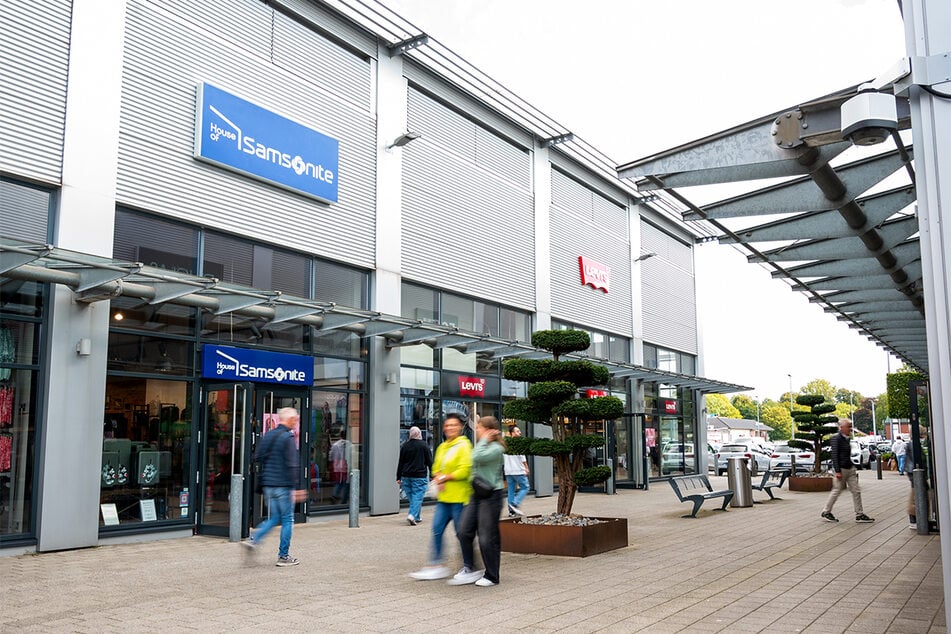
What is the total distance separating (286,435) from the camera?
9141 millimetres

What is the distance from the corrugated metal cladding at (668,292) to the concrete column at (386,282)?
13384 mm

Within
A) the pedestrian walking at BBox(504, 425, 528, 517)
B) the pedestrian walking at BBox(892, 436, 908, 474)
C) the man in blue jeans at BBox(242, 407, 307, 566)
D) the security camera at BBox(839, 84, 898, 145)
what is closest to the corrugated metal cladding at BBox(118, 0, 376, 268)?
Result: the pedestrian walking at BBox(504, 425, 528, 517)

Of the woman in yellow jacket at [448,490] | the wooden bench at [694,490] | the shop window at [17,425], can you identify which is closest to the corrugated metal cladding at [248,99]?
the shop window at [17,425]

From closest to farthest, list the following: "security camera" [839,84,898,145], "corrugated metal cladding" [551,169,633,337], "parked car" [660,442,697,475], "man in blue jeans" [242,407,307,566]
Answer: "security camera" [839,84,898,145], "man in blue jeans" [242,407,307,566], "corrugated metal cladding" [551,169,633,337], "parked car" [660,442,697,475]

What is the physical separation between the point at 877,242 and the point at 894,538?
4.89 metres

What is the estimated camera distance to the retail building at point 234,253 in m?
10.8

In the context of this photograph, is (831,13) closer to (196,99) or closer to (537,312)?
(196,99)

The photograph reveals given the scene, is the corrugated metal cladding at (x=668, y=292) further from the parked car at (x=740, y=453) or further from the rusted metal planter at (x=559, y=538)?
the rusted metal planter at (x=559, y=538)

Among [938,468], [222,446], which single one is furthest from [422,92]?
[938,468]

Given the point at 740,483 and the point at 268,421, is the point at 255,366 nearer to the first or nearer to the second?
the point at 268,421

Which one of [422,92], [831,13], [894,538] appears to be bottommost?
[894,538]

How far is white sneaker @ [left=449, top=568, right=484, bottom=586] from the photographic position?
811 cm

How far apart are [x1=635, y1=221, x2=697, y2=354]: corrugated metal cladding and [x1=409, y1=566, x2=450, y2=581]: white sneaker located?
815 inches

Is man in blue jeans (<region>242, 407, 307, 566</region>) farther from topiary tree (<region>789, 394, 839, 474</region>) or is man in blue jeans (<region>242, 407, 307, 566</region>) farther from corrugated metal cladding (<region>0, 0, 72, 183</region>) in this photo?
topiary tree (<region>789, 394, 839, 474</region>)
